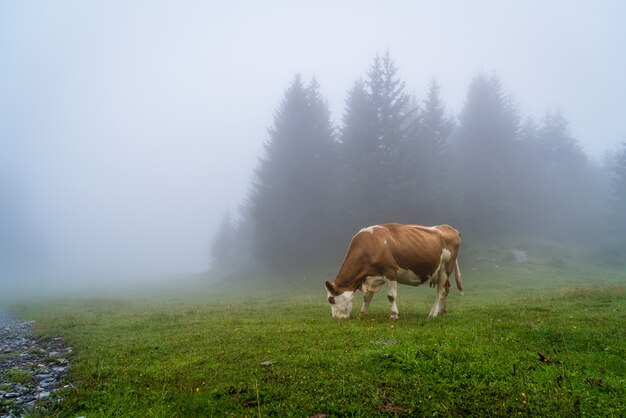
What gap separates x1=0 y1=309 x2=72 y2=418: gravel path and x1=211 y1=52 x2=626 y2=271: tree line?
24.6m

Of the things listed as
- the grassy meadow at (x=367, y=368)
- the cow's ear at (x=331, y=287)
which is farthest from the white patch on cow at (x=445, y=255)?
the cow's ear at (x=331, y=287)

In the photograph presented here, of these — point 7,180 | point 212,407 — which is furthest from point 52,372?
point 7,180

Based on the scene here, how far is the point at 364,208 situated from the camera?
109 feet

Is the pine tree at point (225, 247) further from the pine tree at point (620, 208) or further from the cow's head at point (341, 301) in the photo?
the cow's head at point (341, 301)

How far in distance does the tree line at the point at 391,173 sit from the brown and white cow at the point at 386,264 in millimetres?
20292

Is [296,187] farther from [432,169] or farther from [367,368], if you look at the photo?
[367,368]

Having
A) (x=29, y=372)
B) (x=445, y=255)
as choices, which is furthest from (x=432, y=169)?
(x=29, y=372)

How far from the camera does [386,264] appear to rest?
39.1 feet

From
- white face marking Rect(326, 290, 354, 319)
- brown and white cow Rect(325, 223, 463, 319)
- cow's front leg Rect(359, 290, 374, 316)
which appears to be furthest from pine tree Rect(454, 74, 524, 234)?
white face marking Rect(326, 290, 354, 319)

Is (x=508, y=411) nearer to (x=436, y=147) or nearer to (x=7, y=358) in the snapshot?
(x=7, y=358)

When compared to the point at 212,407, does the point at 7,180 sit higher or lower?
higher

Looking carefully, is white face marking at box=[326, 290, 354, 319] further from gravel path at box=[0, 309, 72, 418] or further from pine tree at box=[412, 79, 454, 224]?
pine tree at box=[412, 79, 454, 224]

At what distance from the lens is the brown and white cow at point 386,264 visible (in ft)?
39.3

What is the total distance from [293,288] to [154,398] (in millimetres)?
24569
